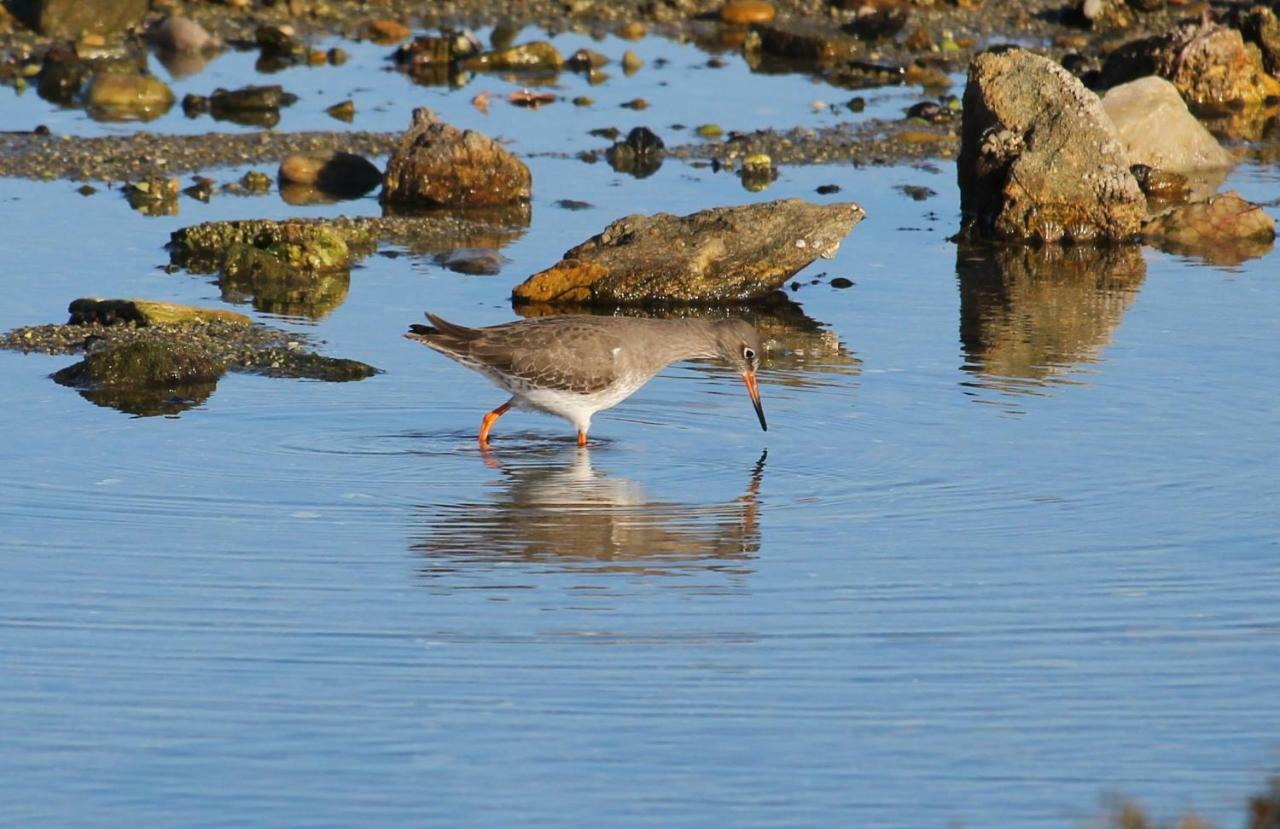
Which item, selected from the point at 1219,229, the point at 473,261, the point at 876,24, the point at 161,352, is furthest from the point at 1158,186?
the point at 161,352

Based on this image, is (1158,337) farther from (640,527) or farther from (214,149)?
(214,149)

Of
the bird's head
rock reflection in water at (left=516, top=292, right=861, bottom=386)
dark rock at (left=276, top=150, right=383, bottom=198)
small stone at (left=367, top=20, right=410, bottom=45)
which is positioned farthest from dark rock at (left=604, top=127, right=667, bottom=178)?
the bird's head

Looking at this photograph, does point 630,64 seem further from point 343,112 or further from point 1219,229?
point 1219,229

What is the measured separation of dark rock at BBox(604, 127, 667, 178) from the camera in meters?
23.8

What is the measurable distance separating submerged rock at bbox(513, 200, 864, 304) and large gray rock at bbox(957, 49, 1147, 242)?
2577 mm

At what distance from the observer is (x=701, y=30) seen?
32.7 m

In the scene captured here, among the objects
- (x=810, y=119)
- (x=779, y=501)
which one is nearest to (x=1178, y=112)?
(x=810, y=119)

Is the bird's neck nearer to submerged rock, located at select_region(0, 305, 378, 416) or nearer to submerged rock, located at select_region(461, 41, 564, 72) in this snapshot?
submerged rock, located at select_region(0, 305, 378, 416)

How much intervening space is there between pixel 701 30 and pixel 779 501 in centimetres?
2173

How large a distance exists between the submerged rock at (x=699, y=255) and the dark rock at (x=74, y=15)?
14.0m

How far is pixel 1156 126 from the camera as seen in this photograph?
902 inches

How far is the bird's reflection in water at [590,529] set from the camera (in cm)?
1089

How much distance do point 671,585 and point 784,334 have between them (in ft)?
21.8

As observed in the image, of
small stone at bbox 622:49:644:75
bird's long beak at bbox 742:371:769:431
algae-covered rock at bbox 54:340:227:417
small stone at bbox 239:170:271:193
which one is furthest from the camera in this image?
small stone at bbox 622:49:644:75
